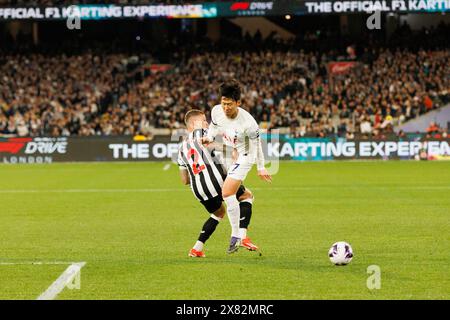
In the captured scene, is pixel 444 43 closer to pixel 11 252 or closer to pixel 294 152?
pixel 294 152

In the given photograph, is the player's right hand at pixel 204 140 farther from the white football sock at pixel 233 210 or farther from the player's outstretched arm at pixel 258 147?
the white football sock at pixel 233 210

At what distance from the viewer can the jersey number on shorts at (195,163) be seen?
36.8 feet

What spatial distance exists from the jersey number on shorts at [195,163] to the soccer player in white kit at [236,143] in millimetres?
316

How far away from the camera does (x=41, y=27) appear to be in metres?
51.2

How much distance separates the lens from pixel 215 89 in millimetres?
42594

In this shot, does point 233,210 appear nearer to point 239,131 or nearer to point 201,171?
point 201,171

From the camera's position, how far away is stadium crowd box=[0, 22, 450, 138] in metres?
39.4

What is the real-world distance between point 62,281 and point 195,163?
2542 mm

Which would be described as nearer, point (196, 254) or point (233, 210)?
point (196, 254)

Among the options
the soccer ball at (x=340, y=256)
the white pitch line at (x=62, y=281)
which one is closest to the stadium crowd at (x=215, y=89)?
the soccer ball at (x=340, y=256)

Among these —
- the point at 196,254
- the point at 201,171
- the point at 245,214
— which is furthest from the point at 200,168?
the point at 196,254
